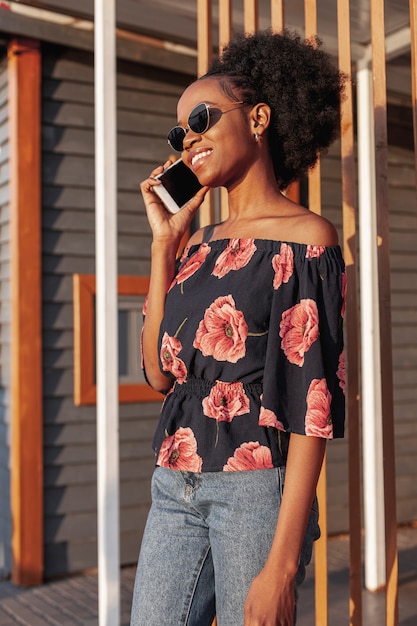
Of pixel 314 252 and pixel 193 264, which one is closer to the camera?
pixel 314 252

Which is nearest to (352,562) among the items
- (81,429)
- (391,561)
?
(391,561)

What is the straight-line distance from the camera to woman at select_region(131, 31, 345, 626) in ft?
5.41

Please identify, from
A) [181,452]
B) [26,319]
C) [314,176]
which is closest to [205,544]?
[181,452]

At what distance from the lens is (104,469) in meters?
3.29

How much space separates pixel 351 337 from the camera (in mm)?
2609

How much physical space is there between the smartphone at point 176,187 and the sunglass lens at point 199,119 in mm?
397

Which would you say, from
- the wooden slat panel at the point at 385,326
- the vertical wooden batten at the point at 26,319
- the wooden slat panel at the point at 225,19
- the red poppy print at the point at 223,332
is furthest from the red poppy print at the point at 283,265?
the vertical wooden batten at the point at 26,319

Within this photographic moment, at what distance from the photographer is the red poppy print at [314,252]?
1.74 m

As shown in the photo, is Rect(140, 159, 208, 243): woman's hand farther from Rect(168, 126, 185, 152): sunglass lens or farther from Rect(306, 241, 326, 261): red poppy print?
Rect(306, 241, 326, 261): red poppy print

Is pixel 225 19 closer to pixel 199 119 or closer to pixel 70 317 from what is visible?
pixel 199 119

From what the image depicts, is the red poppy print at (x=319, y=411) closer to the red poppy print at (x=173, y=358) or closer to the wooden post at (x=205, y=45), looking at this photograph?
the red poppy print at (x=173, y=358)

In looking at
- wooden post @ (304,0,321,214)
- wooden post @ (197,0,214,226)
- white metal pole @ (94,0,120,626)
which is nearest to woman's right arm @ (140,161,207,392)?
wooden post @ (304,0,321,214)

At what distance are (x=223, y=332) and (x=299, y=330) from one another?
168mm

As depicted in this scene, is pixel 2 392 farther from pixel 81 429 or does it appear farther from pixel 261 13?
pixel 261 13
